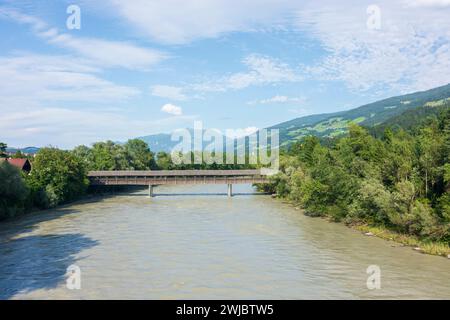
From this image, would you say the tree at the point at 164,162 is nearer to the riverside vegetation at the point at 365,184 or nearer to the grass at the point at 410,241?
the riverside vegetation at the point at 365,184

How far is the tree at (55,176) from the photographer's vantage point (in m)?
62.1

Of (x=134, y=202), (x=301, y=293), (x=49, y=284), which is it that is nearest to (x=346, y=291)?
(x=301, y=293)

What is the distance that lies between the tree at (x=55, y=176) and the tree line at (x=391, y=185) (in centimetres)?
3747

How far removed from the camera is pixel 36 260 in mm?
30562

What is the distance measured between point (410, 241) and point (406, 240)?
542 millimetres

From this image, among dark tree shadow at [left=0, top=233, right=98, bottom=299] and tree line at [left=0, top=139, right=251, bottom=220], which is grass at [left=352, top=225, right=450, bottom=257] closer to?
dark tree shadow at [left=0, top=233, right=98, bottom=299]

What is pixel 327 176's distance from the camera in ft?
170

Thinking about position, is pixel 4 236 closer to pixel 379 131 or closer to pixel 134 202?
pixel 134 202

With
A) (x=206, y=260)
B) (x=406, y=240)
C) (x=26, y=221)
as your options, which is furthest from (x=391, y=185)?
(x=26, y=221)

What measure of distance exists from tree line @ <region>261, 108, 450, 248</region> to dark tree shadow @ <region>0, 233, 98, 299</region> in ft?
87.8

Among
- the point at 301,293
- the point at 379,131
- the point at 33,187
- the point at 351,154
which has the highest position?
the point at 379,131

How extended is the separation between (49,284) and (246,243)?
57.6ft

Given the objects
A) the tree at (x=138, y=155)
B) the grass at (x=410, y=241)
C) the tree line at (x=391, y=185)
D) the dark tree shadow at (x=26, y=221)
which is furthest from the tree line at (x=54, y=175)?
the grass at (x=410, y=241)

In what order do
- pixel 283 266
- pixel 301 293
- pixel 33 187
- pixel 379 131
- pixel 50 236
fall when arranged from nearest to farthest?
pixel 301 293 → pixel 283 266 → pixel 50 236 → pixel 33 187 → pixel 379 131
